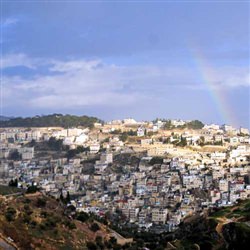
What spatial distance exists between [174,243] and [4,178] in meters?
37.6

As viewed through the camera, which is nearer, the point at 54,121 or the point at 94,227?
the point at 94,227

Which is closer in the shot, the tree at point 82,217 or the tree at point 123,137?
the tree at point 82,217

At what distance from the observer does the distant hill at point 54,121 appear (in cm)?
8862

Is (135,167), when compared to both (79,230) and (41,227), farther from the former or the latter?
(41,227)

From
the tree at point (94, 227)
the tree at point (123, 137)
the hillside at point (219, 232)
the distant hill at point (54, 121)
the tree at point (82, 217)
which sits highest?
the distant hill at point (54, 121)

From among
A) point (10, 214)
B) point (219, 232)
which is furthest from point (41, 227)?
point (219, 232)

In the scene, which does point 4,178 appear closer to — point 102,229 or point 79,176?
point 79,176

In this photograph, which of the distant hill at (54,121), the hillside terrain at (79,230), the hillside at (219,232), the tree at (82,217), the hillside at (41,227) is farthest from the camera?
the distant hill at (54,121)

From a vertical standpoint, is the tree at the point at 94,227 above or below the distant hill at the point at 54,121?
below

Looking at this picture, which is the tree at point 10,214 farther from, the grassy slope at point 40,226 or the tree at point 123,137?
the tree at point 123,137

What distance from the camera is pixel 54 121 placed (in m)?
90.4

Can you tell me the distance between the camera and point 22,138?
8112 cm

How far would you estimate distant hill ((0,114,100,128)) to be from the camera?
88625 millimetres

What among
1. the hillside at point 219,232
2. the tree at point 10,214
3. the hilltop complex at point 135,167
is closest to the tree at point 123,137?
the hilltop complex at point 135,167
